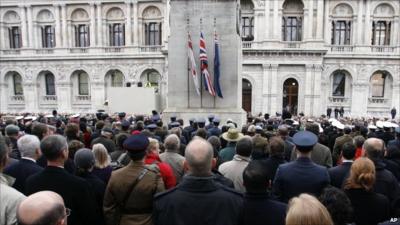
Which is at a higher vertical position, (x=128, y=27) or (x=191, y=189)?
(x=128, y=27)

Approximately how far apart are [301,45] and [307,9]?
3979 millimetres

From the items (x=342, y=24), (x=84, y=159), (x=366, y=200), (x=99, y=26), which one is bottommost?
(x=366, y=200)

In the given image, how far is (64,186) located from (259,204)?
2248 millimetres

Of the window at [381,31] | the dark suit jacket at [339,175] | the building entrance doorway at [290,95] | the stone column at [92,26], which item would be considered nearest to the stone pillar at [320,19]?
the building entrance doorway at [290,95]

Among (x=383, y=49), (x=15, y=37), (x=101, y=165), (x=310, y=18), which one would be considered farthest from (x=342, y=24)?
(x=15, y=37)

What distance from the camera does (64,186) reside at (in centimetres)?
384

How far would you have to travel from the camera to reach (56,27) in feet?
136

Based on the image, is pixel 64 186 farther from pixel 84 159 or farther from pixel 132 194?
pixel 132 194

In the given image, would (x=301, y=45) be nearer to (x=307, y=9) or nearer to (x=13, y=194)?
(x=307, y=9)

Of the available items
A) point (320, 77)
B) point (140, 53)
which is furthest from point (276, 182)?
point (140, 53)

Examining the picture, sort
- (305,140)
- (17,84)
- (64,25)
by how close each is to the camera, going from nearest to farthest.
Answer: (305,140)
(64,25)
(17,84)

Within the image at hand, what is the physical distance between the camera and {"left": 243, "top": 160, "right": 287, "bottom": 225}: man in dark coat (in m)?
3.36

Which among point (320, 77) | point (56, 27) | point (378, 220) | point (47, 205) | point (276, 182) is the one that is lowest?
point (378, 220)

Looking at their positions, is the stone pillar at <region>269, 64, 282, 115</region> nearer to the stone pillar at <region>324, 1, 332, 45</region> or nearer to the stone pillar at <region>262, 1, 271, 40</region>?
the stone pillar at <region>262, 1, 271, 40</region>
